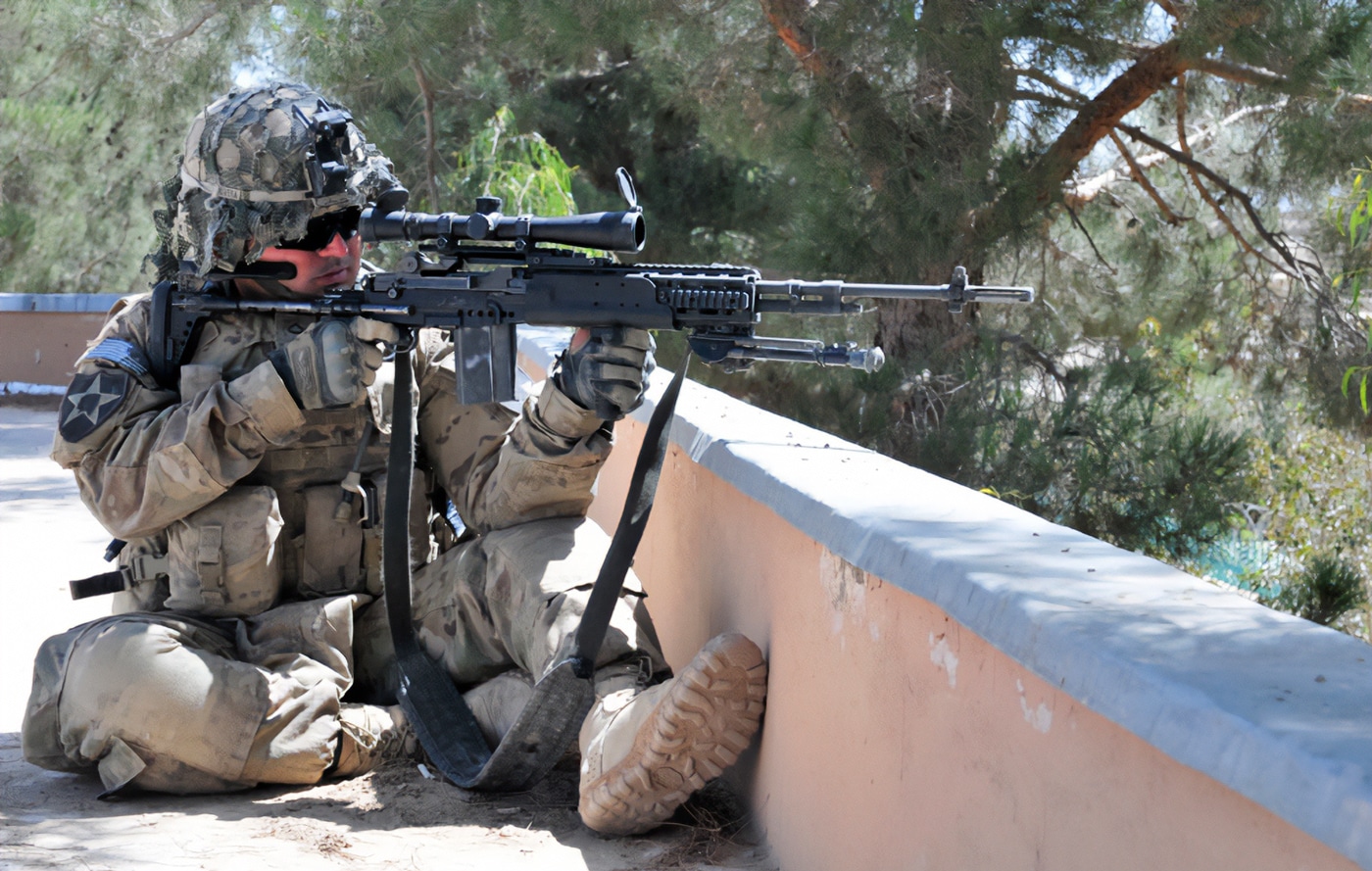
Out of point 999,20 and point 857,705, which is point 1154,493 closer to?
point 999,20

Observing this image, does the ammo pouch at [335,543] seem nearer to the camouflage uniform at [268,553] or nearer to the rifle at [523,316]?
the camouflage uniform at [268,553]

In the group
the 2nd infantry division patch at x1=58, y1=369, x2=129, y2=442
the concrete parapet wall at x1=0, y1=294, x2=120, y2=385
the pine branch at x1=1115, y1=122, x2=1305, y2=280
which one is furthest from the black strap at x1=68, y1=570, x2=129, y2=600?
the concrete parapet wall at x1=0, y1=294, x2=120, y2=385

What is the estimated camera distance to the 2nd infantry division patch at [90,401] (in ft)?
9.86

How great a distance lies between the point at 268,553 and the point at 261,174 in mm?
936

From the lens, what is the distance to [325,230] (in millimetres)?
3260

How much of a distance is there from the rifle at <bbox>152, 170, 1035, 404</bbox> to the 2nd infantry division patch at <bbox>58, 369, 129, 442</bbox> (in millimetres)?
229

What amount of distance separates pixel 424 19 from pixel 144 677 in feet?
14.5

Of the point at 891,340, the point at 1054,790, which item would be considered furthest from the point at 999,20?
the point at 1054,790

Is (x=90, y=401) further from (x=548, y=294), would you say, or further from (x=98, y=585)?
(x=548, y=294)

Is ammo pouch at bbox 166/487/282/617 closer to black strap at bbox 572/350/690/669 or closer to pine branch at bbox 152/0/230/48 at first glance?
black strap at bbox 572/350/690/669

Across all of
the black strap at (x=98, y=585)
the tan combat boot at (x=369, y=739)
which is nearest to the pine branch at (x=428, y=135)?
the black strap at (x=98, y=585)

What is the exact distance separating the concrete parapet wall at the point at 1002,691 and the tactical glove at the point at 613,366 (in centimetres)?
26

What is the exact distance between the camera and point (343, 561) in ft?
10.9

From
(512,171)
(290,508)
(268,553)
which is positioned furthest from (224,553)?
(512,171)
